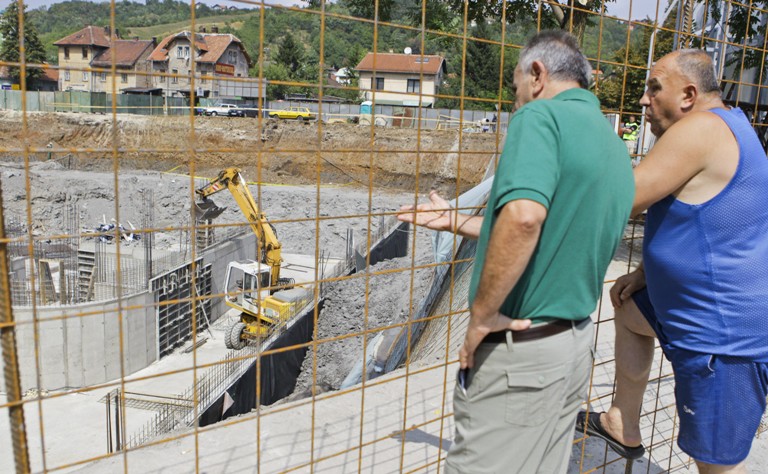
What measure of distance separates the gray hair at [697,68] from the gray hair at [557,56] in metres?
0.61

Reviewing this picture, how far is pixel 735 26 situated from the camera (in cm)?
488

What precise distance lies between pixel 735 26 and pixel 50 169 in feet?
92.0

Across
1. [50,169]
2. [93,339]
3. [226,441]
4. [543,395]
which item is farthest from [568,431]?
[50,169]

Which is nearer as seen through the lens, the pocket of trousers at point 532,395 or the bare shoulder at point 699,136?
the pocket of trousers at point 532,395

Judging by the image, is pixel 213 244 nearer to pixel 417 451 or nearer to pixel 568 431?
pixel 417 451

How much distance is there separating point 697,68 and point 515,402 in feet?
4.08

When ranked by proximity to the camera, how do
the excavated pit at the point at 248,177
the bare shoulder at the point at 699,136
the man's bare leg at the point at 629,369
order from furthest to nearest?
1. the excavated pit at the point at 248,177
2. the man's bare leg at the point at 629,369
3. the bare shoulder at the point at 699,136

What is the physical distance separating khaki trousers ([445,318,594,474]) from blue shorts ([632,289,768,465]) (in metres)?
0.56

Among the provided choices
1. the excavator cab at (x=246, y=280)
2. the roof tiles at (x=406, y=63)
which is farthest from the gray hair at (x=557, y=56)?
the excavator cab at (x=246, y=280)

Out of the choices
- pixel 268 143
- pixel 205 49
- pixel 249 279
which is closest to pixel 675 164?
pixel 205 49

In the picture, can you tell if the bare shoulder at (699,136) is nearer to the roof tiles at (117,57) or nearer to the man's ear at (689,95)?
the man's ear at (689,95)

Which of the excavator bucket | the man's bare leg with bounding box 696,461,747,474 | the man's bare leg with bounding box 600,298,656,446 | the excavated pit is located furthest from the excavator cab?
the man's bare leg with bounding box 696,461,747,474

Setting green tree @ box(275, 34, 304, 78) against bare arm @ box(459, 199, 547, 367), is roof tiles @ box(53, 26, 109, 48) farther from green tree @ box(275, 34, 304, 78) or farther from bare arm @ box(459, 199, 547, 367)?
green tree @ box(275, 34, 304, 78)

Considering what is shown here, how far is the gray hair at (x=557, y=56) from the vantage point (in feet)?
5.30
